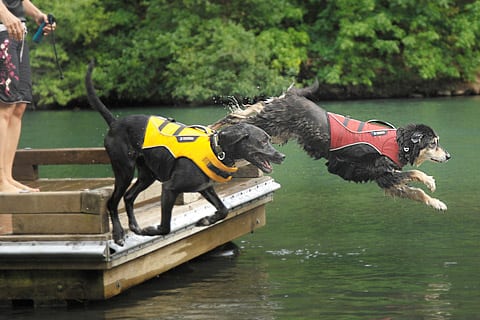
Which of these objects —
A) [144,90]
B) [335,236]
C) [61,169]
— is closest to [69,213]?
[335,236]

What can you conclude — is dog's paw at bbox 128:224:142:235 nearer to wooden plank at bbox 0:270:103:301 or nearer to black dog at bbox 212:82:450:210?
wooden plank at bbox 0:270:103:301

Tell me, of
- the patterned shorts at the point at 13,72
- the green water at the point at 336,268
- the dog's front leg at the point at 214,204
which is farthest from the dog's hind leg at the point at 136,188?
the patterned shorts at the point at 13,72

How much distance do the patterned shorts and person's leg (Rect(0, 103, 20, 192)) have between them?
91 mm

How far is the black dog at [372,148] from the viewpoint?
28.1ft

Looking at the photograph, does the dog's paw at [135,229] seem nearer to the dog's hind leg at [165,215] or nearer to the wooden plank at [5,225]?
the dog's hind leg at [165,215]

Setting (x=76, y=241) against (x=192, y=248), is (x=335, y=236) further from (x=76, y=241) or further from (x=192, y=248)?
(x=76, y=241)

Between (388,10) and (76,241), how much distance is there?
123 ft

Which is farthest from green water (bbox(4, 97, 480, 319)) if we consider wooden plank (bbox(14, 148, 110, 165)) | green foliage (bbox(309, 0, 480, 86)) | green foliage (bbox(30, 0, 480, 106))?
green foliage (bbox(309, 0, 480, 86))

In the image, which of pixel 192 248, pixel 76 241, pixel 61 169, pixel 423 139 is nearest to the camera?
pixel 76 241

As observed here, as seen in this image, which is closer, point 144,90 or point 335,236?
point 335,236

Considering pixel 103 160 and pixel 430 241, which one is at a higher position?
pixel 103 160

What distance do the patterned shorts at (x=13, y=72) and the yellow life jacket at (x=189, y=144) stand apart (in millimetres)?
1784

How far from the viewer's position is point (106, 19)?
45344 millimetres

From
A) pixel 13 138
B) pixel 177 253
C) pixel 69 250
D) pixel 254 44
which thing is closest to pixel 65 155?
pixel 13 138
